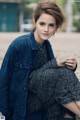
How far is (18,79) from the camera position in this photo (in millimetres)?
3543

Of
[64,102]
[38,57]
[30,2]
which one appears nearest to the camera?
[64,102]

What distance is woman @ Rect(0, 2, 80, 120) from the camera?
3529mm

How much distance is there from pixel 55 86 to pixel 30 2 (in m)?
36.9

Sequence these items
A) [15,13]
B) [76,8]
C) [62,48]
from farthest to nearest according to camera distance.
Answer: [15,13] < [76,8] < [62,48]

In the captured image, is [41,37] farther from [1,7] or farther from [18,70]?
[1,7]

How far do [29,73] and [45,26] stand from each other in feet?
1.20

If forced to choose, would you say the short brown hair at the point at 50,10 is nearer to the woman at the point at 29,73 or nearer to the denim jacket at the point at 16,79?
the woman at the point at 29,73

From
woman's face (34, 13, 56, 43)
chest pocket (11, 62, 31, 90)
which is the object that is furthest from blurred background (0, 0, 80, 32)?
chest pocket (11, 62, 31, 90)

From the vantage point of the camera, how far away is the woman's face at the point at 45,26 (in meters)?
3.60

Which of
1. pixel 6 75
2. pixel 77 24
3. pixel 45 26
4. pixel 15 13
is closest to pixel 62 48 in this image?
pixel 45 26

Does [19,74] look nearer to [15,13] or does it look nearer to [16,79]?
[16,79]

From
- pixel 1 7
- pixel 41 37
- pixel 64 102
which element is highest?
pixel 41 37

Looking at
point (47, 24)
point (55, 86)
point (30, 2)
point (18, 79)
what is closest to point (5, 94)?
point (18, 79)

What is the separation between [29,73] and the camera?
3561 millimetres
